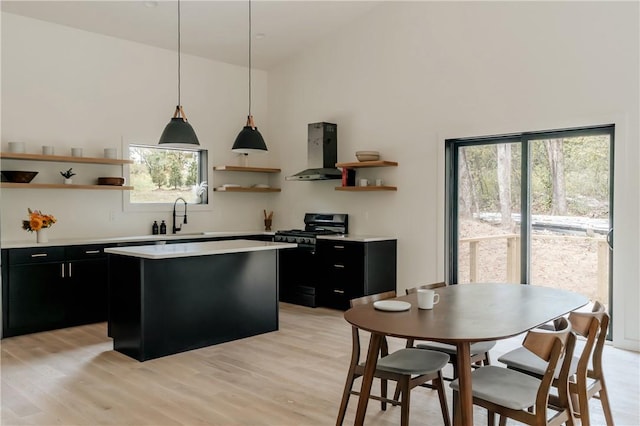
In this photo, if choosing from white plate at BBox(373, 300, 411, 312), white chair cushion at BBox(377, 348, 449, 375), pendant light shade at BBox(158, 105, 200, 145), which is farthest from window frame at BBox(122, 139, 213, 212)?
white chair cushion at BBox(377, 348, 449, 375)

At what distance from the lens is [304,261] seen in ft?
22.0

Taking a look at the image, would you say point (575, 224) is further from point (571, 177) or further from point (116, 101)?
point (116, 101)

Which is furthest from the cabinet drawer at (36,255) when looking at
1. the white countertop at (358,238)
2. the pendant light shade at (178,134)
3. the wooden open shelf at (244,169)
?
the white countertop at (358,238)

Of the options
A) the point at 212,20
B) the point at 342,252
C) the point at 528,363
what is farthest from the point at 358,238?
the point at 528,363

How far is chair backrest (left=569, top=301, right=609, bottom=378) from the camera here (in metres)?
2.47

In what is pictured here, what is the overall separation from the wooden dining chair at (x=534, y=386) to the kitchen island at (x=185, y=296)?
2.70 metres

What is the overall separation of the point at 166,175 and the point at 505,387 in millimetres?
5583

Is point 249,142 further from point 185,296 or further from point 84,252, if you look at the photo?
point 84,252

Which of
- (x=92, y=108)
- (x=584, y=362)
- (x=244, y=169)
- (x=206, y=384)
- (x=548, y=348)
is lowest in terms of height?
(x=206, y=384)

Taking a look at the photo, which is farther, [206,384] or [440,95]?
[440,95]

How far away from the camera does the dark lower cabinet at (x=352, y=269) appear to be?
608cm

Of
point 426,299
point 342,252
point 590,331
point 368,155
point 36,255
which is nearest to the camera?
point 590,331

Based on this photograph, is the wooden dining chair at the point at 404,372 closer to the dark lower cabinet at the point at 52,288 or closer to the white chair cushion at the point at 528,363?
the white chair cushion at the point at 528,363

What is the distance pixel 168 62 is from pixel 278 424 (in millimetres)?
5313
